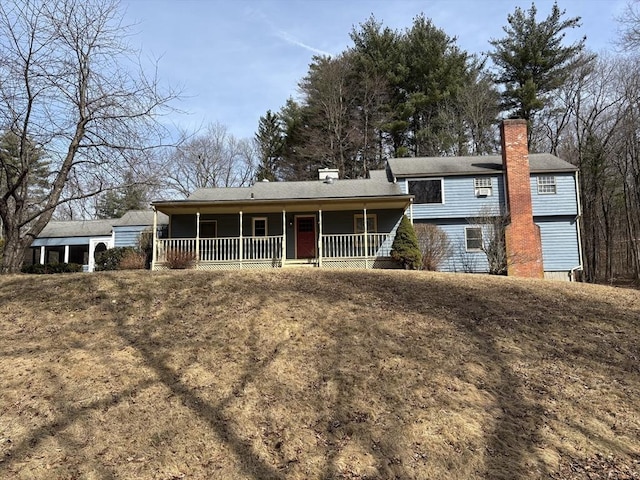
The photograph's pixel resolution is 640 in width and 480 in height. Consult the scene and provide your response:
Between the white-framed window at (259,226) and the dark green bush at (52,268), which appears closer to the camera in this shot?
the white-framed window at (259,226)

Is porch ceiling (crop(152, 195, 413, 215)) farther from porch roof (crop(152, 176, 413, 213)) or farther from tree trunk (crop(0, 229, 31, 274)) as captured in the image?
tree trunk (crop(0, 229, 31, 274))

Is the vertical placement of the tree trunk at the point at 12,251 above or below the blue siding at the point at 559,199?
below

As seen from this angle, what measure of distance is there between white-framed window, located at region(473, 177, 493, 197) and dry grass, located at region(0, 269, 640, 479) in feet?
34.3

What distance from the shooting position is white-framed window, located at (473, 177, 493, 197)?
64.3 ft

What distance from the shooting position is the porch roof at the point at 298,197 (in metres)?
16.8

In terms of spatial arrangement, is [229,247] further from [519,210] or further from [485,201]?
[519,210]

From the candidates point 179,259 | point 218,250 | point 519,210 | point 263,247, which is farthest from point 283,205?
point 519,210

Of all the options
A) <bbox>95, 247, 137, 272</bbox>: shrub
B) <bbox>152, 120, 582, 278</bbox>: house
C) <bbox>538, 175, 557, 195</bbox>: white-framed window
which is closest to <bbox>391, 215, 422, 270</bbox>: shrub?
<bbox>152, 120, 582, 278</bbox>: house

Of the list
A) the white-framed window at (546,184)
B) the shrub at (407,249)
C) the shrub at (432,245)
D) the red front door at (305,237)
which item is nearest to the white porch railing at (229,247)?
the red front door at (305,237)

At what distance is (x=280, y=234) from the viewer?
18.9m

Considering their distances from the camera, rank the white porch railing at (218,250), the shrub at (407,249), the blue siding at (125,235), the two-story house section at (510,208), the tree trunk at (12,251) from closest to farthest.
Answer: the tree trunk at (12,251), the shrub at (407,249), the white porch railing at (218,250), the two-story house section at (510,208), the blue siding at (125,235)

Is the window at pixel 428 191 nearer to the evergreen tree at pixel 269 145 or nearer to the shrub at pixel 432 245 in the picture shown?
the shrub at pixel 432 245

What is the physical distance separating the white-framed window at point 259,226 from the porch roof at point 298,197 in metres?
0.87

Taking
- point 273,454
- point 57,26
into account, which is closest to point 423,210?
point 57,26
